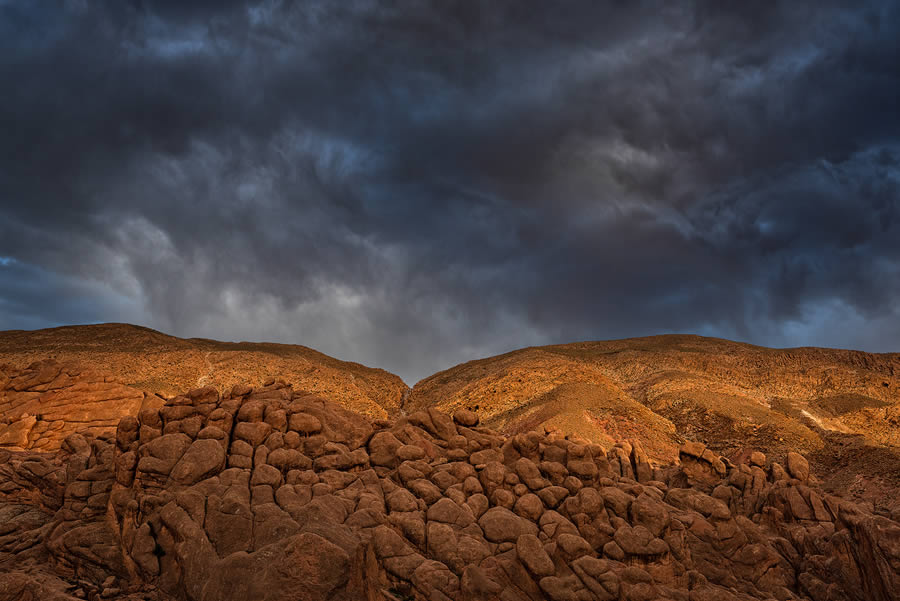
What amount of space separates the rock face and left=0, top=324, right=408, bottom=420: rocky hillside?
124 feet

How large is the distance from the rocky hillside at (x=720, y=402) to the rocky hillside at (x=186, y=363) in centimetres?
845

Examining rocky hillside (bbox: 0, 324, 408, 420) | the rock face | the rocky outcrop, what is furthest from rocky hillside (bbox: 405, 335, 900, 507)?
the rocky outcrop

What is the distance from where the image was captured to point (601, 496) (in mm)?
18094

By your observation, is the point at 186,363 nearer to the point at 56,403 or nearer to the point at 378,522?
the point at 56,403

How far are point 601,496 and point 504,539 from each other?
11.8ft

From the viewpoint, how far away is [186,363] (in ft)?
226

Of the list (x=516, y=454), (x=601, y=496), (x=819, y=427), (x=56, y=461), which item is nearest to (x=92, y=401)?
(x=56, y=461)

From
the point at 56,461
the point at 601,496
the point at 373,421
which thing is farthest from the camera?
the point at 373,421

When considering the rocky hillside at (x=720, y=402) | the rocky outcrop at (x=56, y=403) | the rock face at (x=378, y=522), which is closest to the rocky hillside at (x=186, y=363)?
the rocky hillside at (x=720, y=402)

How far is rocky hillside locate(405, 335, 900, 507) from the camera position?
1747 inches

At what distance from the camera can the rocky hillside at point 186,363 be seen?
63875 millimetres

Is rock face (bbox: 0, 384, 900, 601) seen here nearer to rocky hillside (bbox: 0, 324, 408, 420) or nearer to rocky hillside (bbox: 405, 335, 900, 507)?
rocky hillside (bbox: 405, 335, 900, 507)

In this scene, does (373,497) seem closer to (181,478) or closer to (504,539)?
(504,539)

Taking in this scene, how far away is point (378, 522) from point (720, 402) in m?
48.0
